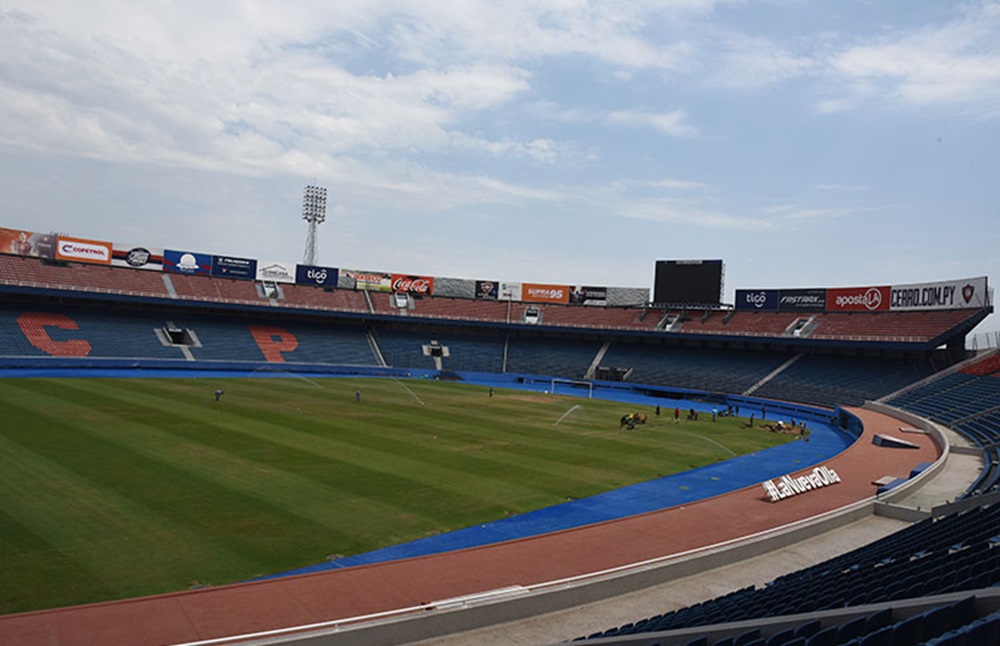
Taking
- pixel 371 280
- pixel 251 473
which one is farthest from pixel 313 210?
pixel 251 473

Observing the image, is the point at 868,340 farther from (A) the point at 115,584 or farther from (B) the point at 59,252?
(B) the point at 59,252

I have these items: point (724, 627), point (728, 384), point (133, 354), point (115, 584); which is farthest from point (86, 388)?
point (728, 384)

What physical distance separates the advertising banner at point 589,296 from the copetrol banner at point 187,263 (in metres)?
43.2

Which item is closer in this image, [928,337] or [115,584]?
[115,584]

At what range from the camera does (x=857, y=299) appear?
215 feet

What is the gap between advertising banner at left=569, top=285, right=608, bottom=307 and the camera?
87312 millimetres

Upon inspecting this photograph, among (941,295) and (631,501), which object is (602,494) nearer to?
(631,501)

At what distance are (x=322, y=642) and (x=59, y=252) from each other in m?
68.3

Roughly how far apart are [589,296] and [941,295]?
130 feet

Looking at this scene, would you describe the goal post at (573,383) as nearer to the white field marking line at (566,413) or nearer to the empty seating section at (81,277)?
the white field marking line at (566,413)

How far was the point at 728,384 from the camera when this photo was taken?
68.0 meters

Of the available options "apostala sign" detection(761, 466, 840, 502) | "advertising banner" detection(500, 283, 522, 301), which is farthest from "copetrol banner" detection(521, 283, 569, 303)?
"apostala sign" detection(761, 466, 840, 502)

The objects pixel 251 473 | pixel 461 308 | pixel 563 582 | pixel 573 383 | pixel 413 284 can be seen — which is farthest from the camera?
pixel 413 284

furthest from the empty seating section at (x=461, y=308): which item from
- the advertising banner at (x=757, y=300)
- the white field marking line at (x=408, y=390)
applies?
the advertising banner at (x=757, y=300)
